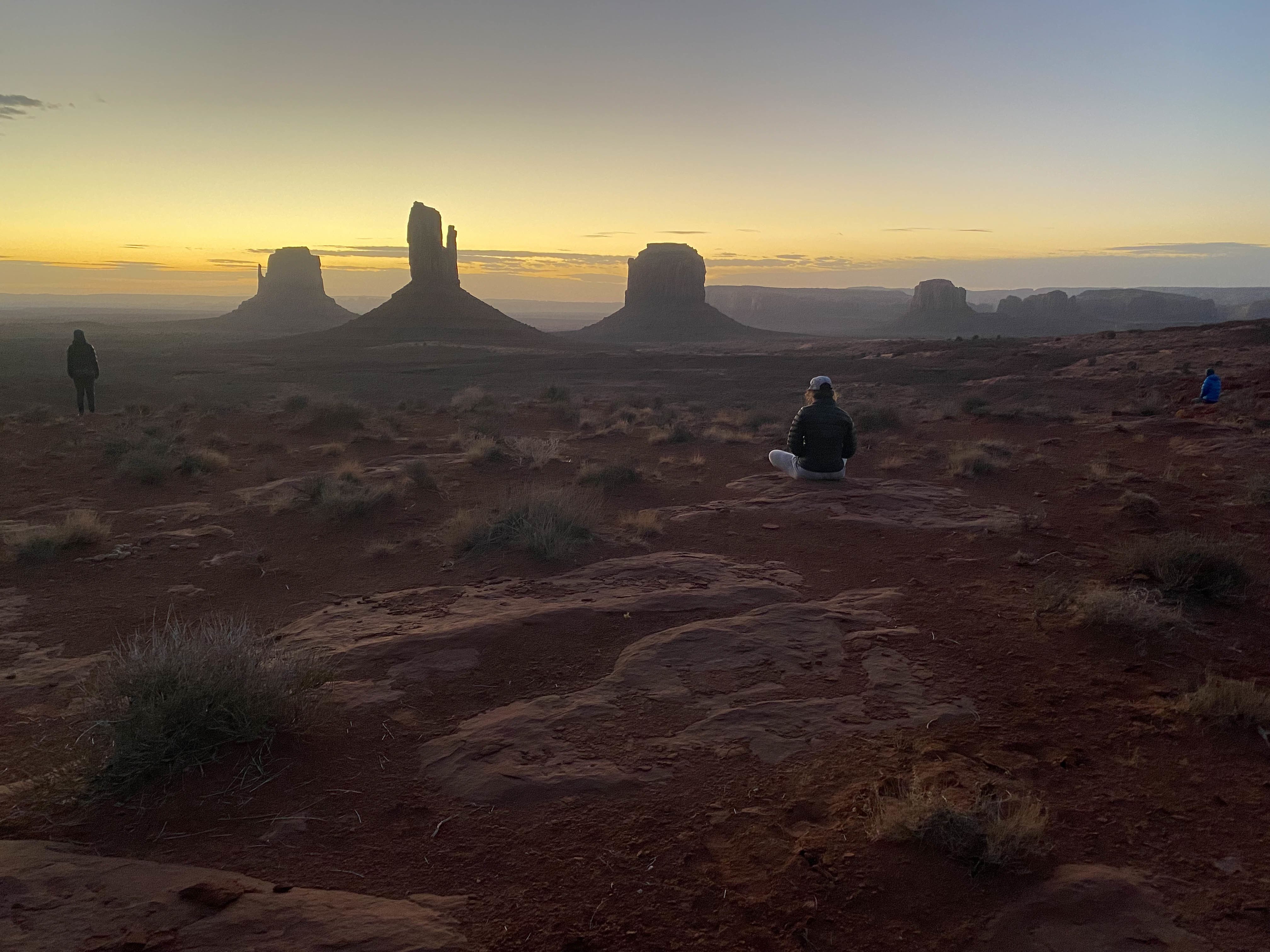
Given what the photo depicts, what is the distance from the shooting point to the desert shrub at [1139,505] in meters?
7.51

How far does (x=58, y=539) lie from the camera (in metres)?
7.25

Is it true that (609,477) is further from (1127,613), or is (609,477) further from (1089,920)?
(1089,920)

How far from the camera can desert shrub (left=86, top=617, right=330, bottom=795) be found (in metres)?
3.24

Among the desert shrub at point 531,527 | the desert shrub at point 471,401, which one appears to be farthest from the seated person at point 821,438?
the desert shrub at point 471,401

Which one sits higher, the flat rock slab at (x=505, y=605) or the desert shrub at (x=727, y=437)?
the desert shrub at (x=727, y=437)

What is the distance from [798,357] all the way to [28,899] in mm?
49755

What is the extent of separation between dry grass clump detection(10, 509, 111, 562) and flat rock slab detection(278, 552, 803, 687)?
3669 millimetres

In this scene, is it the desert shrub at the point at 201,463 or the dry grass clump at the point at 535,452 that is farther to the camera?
the dry grass clump at the point at 535,452

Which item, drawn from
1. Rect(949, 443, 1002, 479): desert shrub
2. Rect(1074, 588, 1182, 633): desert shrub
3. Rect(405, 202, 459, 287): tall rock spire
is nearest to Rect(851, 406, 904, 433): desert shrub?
Rect(949, 443, 1002, 479): desert shrub

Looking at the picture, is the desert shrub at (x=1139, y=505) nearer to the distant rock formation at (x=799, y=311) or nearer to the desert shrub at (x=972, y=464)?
the desert shrub at (x=972, y=464)

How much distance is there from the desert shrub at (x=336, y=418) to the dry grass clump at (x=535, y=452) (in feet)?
19.5

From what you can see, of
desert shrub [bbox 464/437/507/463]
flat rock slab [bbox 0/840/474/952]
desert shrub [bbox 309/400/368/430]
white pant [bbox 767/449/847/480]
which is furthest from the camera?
desert shrub [bbox 309/400/368/430]

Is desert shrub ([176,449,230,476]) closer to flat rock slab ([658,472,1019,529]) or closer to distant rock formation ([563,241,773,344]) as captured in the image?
flat rock slab ([658,472,1019,529])

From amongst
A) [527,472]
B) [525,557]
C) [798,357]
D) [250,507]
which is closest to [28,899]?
[525,557]
